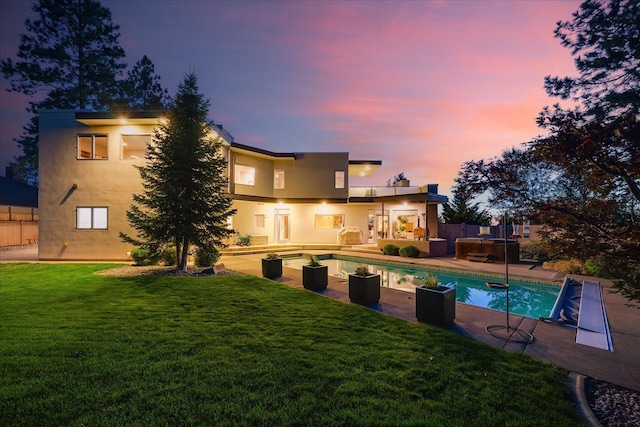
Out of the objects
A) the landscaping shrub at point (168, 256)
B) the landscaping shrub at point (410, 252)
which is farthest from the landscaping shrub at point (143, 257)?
the landscaping shrub at point (410, 252)

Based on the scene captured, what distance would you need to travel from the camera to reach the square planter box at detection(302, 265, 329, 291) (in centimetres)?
770

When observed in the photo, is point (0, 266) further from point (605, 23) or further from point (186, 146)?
point (605, 23)

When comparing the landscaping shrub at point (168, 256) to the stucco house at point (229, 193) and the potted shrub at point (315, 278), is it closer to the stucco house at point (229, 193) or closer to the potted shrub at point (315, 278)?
the stucco house at point (229, 193)

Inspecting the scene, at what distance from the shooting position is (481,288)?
9.96m

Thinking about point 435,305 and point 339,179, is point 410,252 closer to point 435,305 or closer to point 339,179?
point 339,179

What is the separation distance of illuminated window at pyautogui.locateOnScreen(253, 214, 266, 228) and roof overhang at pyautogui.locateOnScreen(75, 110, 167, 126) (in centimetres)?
855

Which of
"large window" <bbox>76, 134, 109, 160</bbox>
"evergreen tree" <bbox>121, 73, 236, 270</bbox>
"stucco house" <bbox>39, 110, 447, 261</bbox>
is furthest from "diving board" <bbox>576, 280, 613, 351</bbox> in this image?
"large window" <bbox>76, 134, 109, 160</bbox>

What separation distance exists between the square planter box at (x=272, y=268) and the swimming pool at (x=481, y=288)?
2.64 meters

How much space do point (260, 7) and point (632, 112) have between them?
1538cm

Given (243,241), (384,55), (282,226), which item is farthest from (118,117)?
(384,55)

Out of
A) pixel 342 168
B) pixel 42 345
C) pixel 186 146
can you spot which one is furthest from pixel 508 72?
pixel 42 345

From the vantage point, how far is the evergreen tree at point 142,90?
25350 mm

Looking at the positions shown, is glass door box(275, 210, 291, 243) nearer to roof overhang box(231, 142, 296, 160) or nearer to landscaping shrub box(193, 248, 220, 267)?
roof overhang box(231, 142, 296, 160)

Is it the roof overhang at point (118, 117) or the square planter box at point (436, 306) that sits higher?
the roof overhang at point (118, 117)
